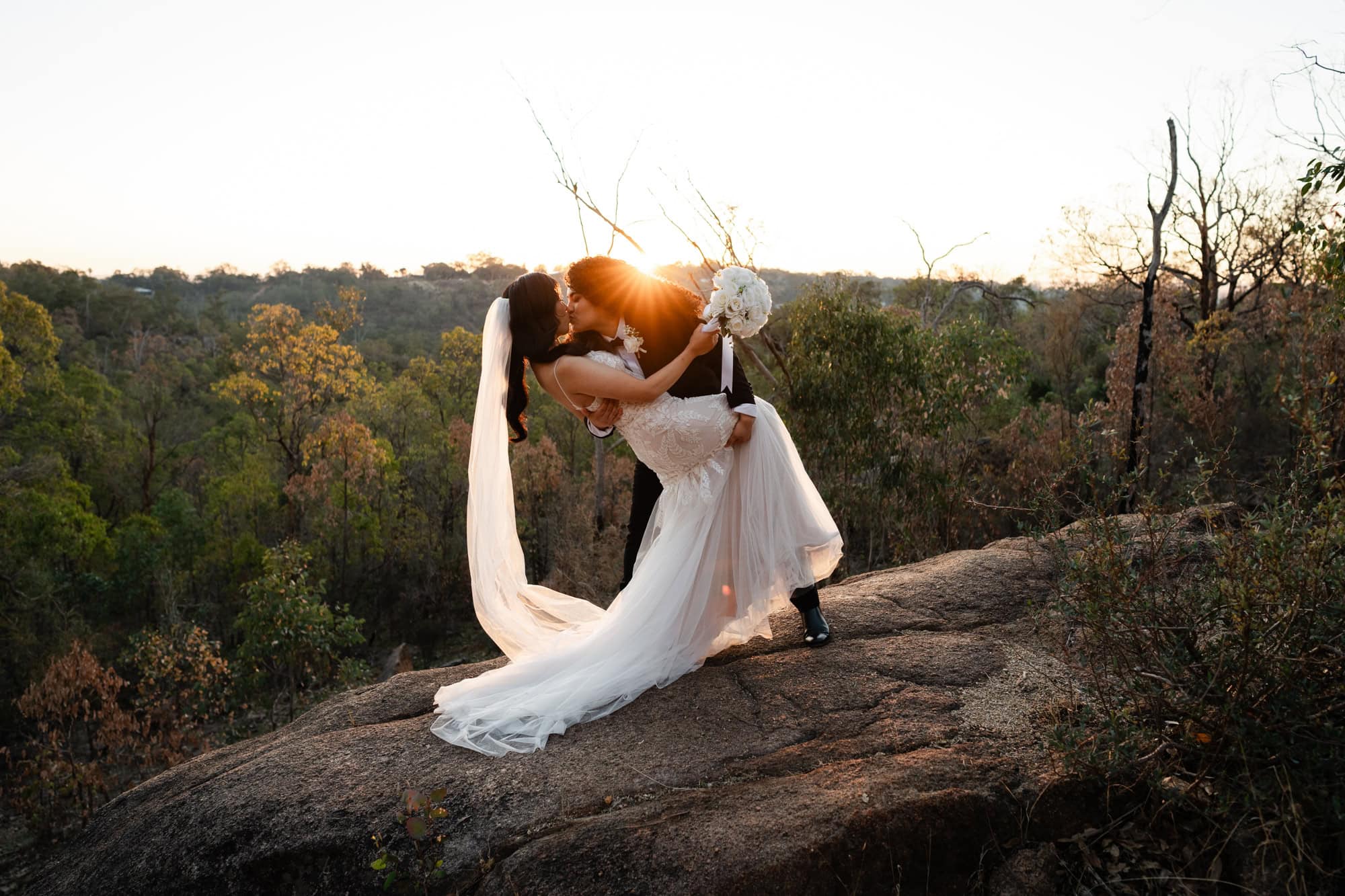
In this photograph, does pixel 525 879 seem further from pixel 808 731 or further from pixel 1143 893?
pixel 1143 893

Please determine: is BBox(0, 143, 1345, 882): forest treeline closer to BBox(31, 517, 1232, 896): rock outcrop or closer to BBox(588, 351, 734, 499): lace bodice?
BBox(31, 517, 1232, 896): rock outcrop

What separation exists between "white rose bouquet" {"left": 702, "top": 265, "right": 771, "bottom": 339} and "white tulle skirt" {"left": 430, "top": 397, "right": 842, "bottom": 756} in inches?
19.5

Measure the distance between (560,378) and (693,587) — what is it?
128 cm

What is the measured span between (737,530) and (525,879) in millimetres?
2156

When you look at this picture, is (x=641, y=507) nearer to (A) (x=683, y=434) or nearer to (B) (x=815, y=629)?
(A) (x=683, y=434)

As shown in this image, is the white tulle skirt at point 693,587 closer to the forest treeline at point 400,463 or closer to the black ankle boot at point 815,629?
the black ankle boot at point 815,629

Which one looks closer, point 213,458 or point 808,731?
point 808,731

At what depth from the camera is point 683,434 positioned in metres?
4.62

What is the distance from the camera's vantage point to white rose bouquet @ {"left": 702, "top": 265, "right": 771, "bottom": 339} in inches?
170

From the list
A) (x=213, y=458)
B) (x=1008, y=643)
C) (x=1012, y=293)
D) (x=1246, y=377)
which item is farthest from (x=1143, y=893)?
(x=213, y=458)

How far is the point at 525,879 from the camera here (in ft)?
10.1

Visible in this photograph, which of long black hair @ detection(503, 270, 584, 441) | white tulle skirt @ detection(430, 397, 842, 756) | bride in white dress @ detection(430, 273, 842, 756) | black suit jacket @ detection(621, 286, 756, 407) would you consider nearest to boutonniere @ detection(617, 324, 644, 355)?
black suit jacket @ detection(621, 286, 756, 407)

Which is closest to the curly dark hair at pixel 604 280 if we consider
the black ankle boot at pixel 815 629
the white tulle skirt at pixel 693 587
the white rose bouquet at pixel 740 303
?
the white rose bouquet at pixel 740 303

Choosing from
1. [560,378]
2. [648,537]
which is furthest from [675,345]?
[648,537]
